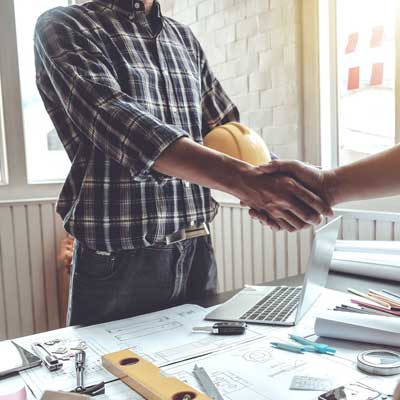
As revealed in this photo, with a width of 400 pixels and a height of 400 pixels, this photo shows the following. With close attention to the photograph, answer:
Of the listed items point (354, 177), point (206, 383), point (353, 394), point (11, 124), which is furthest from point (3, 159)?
point (353, 394)

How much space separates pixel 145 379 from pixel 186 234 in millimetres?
551

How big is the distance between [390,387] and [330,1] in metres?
1.74

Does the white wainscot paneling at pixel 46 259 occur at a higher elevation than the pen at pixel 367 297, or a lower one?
lower

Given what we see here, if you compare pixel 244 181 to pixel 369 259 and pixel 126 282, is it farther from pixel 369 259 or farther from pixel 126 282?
pixel 369 259

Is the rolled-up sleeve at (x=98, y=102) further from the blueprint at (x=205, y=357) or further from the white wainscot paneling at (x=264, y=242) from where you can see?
the white wainscot paneling at (x=264, y=242)

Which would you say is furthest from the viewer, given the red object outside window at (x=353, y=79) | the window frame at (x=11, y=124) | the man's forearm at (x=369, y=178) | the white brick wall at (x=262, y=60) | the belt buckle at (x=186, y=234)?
the window frame at (x=11, y=124)

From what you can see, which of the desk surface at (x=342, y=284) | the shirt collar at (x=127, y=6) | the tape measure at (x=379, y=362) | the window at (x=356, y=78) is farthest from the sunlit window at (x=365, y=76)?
the tape measure at (x=379, y=362)

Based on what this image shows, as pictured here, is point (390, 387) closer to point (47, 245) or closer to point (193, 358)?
point (193, 358)

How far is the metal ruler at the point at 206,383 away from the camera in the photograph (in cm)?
60

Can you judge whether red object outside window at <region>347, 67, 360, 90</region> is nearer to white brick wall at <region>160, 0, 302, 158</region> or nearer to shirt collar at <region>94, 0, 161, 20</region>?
white brick wall at <region>160, 0, 302, 158</region>

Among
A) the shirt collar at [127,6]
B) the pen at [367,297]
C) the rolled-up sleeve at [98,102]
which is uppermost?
the shirt collar at [127,6]

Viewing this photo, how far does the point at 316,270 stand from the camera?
→ 99 centimetres

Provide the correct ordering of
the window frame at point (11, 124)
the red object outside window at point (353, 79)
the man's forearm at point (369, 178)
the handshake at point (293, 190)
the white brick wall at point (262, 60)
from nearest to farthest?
the man's forearm at point (369, 178)
the handshake at point (293, 190)
the red object outside window at point (353, 79)
the white brick wall at point (262, 60)
the window frame at point (11, 124)

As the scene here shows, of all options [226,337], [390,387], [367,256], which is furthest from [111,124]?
[367,256]
